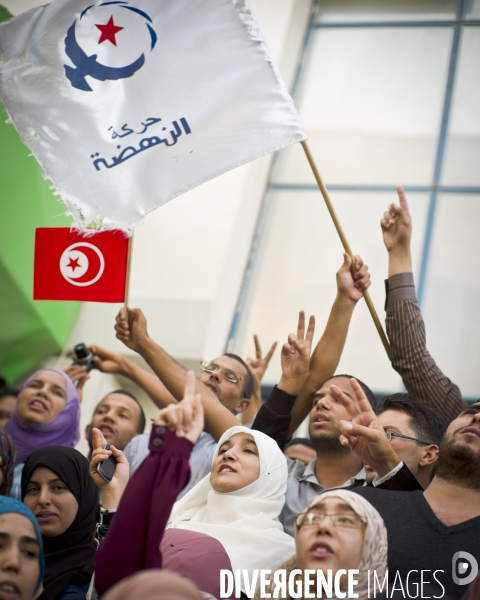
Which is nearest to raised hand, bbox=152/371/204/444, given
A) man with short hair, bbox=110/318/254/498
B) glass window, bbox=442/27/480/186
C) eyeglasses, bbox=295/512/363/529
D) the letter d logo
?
eyeglasses, bbox=295/512/363/529

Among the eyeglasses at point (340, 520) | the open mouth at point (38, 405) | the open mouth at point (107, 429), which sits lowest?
the eyeglasses at point (340, 520)

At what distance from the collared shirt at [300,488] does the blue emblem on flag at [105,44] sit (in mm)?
1511

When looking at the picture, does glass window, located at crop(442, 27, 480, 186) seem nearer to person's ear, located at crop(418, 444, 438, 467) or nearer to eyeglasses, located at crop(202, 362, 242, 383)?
eyeglasses, located at crop(202, 362, 242, 383)

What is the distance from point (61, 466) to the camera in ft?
8.38

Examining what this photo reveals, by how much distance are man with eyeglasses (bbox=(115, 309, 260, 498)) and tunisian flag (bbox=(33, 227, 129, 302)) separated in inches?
4.8

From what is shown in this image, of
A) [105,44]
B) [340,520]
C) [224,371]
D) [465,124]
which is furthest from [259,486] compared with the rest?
[465,124]

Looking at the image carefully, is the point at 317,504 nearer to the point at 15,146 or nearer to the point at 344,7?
the point at 15,146

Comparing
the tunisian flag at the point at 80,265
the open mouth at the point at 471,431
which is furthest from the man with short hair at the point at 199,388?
the open mouth at the point at 471,431

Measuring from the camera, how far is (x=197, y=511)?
A: 244 centimetres

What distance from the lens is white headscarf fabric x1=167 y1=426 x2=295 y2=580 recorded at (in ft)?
7.23

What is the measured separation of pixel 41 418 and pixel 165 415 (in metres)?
1.72

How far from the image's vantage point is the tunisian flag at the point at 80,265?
302 cm

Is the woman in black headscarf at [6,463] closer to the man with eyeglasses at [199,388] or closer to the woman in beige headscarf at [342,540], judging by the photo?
the man with eyeglasses at [199,388]

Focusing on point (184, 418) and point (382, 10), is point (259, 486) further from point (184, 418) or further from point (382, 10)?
point (382, 10)
